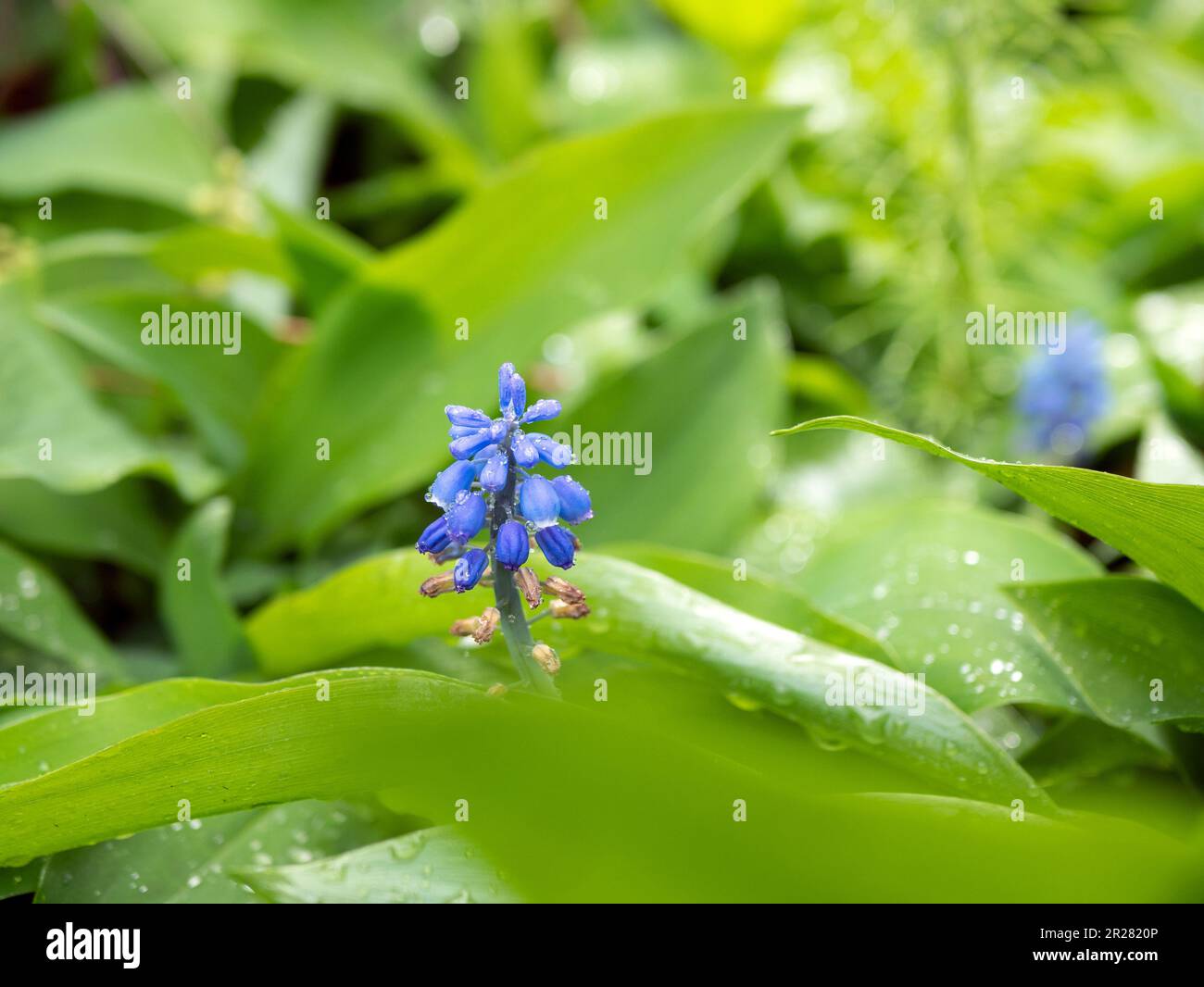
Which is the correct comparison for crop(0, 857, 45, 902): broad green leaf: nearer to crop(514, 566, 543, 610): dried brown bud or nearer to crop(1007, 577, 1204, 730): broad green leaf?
crop(514, 566, 543, 610): dried brown bud

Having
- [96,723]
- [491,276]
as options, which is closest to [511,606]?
[96,723]

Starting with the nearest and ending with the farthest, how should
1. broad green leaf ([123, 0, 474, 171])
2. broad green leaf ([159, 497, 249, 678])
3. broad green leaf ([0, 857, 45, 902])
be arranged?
broad green leaf ([0, 857, 45, 902]), broad green leaf ([159, 497, 249, 678]), broad green leaf ([123, 0, 474, 171])

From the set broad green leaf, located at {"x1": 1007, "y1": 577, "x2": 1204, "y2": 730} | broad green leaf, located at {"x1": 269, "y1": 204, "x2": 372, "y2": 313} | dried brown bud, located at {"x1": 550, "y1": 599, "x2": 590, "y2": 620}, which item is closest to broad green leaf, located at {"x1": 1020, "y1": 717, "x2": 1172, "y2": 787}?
broad green leaf, located at {"x1": 1007, "y1": 577, "x2": 1204, "y2": 730}

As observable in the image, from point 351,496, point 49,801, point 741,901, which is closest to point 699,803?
point 741,901

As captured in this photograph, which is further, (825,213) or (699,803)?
(825,213)

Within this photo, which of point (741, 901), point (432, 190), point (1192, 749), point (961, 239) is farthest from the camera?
point (432, 190)

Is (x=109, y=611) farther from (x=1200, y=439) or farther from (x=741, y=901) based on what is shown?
(x=1200, y=439)

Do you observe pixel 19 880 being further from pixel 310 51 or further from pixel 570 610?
pixel 310 51
